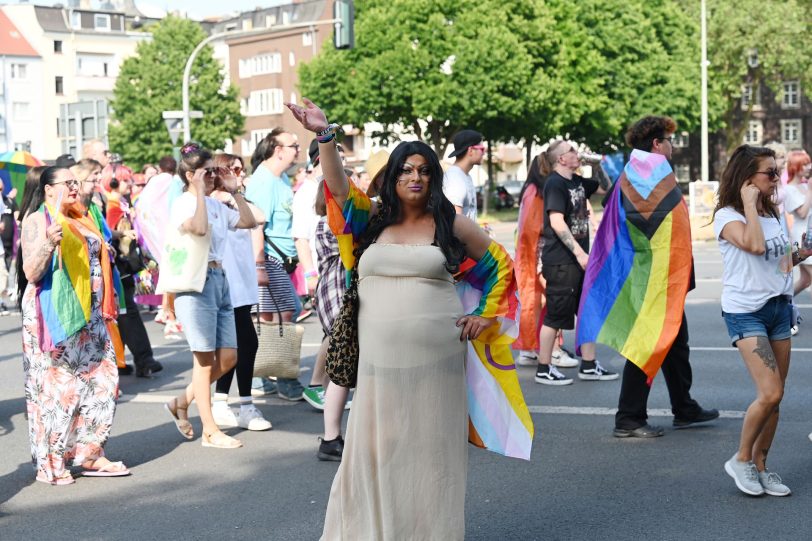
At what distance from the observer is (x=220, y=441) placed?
7.64 m

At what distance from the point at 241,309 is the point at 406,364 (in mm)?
3602

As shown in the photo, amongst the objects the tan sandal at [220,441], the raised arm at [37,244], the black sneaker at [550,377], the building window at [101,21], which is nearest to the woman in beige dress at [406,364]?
the raised arm at [37,244]

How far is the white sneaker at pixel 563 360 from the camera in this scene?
34.5 feet

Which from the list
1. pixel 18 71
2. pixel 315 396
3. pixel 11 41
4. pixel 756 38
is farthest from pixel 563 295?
pixel 11 41

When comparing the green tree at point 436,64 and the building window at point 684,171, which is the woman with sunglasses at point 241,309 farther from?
the building window at point 684,171

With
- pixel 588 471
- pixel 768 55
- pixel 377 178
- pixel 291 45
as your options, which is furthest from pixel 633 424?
pixel 291 45

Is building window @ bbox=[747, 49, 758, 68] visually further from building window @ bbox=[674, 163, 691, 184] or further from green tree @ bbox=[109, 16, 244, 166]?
green tree @ bbox=[109, 16, 244, 166]

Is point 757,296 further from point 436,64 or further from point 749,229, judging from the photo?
point 436,64

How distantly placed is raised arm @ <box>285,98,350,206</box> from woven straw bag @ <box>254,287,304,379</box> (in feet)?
13.4

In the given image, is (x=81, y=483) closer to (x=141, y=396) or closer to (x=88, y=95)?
(x=141, y=396)

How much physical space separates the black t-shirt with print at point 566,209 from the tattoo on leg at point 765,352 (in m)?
3.66

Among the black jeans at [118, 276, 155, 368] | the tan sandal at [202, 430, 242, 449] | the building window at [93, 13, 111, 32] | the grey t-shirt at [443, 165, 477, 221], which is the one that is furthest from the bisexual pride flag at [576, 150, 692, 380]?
the building window at [93, 13, 111, 32]

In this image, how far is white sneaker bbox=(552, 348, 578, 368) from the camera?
10523mm

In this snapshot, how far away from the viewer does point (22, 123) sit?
95.1 meters
